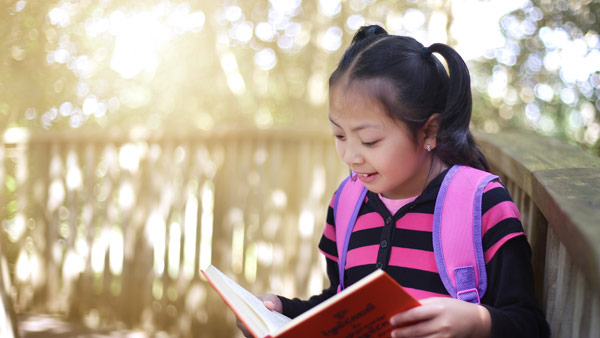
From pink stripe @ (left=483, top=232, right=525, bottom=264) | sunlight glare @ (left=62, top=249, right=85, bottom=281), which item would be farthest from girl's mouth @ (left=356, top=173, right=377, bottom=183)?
sunlight glare @ (left=62, top=249, right=85, bottom=281)

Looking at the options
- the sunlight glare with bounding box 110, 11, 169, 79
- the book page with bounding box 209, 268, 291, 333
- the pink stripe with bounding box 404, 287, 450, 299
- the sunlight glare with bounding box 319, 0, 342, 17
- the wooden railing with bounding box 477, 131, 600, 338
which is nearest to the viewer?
the wooden railing with bounding box 477, 131, 600, 338

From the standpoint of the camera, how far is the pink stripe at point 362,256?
1709mm

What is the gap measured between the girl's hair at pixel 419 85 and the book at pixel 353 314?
2.16 ft

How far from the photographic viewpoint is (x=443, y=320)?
1.20 meters

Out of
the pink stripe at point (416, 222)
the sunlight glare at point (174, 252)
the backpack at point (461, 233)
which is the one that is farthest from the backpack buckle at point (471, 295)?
the sunlight glare at point (174, 252)

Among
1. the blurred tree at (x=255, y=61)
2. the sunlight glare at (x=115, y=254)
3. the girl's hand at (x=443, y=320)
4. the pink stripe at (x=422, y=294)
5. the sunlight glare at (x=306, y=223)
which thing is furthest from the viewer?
the blurred tree at (x=255, y=61)

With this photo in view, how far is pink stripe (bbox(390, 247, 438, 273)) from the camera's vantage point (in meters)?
1.57

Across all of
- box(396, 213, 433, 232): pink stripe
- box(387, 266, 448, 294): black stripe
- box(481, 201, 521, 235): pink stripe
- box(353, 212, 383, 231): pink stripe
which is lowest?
box(387, 266, 448, 294): black stripe

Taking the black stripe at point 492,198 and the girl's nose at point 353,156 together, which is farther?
the girl's nose at point 353,156

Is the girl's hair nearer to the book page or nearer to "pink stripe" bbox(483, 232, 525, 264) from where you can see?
"pink stripe" bbox(483, 232, 525, 264)

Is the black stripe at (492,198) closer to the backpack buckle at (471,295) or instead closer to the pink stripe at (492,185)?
the pink stripe at (492,185)

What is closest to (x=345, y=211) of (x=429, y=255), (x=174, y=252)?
(x=429, y=255)

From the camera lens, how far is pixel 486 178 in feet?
5.06

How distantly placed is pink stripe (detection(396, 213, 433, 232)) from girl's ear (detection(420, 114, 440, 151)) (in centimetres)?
20
